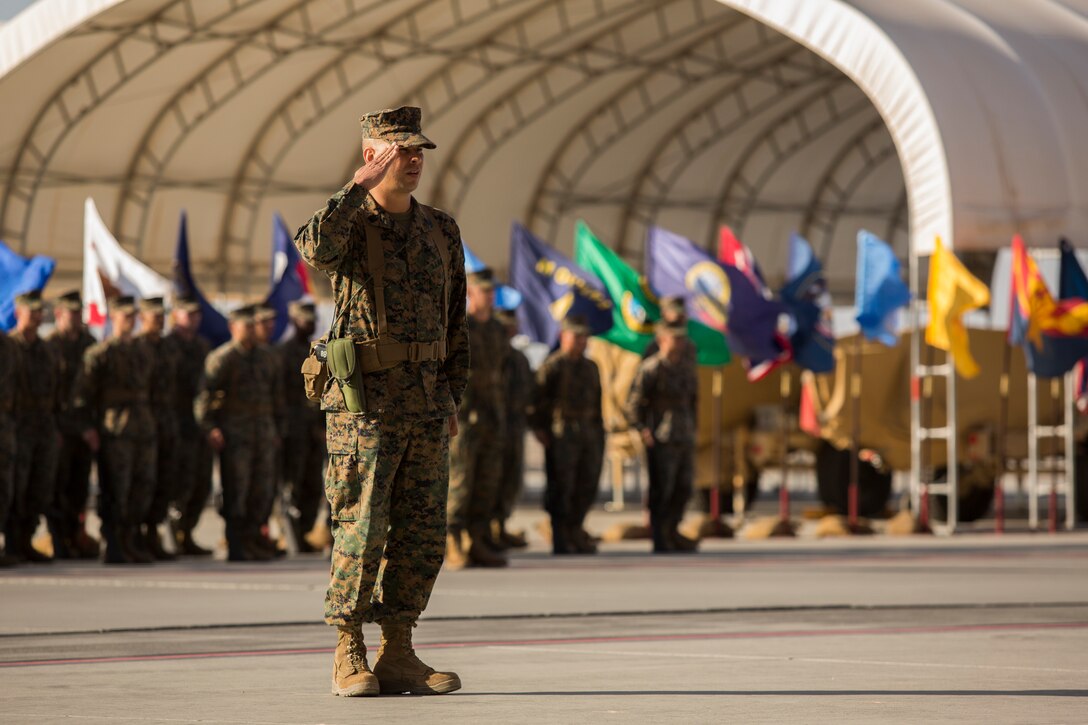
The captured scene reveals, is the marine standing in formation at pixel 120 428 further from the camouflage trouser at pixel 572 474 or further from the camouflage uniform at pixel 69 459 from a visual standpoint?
the camouflage trouser at pixel 572 474

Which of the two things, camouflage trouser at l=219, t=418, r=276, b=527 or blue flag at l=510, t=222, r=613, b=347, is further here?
blue flag at l=510, t=222, r=613, b=347

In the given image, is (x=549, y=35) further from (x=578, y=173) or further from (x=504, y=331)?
(x=504, y=331)

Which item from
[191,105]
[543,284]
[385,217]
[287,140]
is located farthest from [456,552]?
[287,140]

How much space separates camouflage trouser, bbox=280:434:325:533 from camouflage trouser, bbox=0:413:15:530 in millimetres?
2618

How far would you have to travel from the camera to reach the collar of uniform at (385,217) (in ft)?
19.9

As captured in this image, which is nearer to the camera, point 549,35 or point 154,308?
point 154,308

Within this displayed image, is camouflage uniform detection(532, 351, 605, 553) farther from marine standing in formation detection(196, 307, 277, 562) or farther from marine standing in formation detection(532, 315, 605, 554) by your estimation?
marine standing in formation detection(196, 307, 277, 562)

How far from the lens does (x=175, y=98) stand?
87.5ft

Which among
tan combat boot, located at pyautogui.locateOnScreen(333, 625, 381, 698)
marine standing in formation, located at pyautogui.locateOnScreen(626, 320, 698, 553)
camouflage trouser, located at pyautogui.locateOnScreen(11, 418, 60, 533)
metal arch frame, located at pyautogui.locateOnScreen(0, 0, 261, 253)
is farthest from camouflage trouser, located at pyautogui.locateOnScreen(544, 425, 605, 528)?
metal arch frame, located at pyautogui.locateOnScreen(0, 0, 261, 253)

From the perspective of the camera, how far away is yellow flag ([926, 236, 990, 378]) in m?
17.0

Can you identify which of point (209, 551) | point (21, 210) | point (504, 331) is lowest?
point (209, 551)

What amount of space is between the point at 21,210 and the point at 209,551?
13425 millimetres

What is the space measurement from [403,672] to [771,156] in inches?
1078

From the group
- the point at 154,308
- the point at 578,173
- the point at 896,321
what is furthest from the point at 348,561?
the point at 578,173
